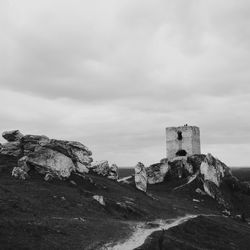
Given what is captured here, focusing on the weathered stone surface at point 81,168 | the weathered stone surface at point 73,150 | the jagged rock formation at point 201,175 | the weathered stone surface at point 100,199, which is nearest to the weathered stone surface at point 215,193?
the jagged rock formation at point 201,175

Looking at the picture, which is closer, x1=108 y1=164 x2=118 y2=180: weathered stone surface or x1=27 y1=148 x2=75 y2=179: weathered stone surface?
x1=27 y1=148 x2=75 y2=179: weathered stone surface

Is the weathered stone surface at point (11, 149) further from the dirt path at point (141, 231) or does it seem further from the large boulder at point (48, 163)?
the dirt path at point (141, 231)

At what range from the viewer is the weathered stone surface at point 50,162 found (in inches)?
2184

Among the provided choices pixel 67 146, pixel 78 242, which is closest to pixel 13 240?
pixel 78 242

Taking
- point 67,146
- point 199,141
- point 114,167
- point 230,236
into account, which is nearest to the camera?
point 230,236

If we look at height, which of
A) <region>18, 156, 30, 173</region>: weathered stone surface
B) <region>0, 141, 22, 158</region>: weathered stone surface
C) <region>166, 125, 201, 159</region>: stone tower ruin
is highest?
<region>166, 125, 201, 159</region>: stone tower ruin

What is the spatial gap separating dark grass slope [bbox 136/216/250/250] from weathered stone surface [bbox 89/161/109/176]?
19897mm

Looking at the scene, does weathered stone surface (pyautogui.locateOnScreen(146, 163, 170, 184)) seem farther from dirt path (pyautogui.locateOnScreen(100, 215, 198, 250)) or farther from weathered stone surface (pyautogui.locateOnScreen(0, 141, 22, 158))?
weathered stone surface (pyautogui.locateOnScreen(0, 141, 22, 158))

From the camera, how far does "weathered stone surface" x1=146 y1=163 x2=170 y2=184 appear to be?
8556 centimetres

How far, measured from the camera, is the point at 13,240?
3014cm

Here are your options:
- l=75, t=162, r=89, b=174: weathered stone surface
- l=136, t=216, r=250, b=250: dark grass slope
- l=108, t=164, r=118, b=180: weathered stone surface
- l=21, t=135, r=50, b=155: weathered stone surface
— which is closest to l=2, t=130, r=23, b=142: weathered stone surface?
l=21, t=135, r=50, b=155: weathered stone surface

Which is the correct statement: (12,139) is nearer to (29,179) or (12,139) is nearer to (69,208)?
(29,179)

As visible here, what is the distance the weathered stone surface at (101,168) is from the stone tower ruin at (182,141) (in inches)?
993

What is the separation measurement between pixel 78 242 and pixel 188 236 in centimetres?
1579
